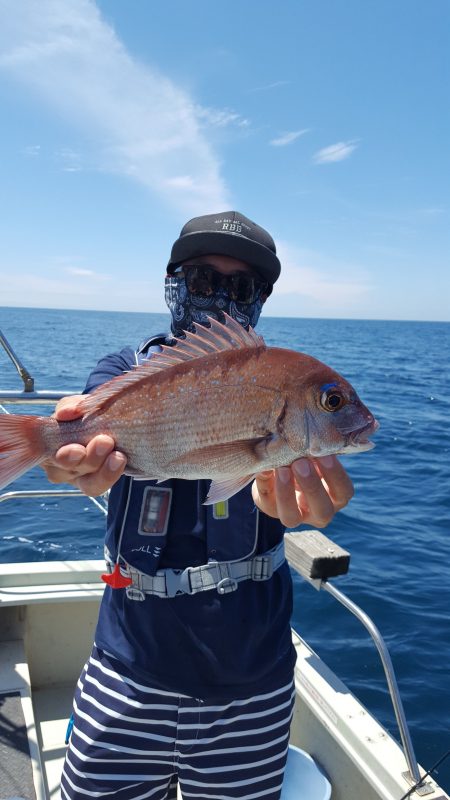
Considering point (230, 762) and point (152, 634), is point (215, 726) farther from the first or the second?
point (152, 634)

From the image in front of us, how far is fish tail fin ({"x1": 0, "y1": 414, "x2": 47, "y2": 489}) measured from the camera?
211 centimetres

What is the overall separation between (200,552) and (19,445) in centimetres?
94

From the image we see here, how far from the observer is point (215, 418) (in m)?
2.23

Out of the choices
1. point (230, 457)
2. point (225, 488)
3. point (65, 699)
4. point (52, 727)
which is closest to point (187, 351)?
point (230, 457)

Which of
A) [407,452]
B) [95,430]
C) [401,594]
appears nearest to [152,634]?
[95,430]

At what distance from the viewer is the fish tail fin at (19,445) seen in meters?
2.11

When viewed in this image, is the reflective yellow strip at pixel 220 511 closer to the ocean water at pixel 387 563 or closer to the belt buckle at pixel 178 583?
the belt buckle at pixel 178 583

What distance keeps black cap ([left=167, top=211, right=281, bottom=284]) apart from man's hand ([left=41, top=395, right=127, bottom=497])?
1036 millimetres

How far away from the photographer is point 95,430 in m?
2.32

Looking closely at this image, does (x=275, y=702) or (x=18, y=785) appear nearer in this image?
(x=275, y=702)

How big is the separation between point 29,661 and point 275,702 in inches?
124

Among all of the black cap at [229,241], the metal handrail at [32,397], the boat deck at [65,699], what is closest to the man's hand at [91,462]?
the black cap at [229,241]

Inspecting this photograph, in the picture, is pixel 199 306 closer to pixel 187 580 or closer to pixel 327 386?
pixel 327 386

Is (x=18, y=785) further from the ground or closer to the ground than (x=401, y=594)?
further from the ground
